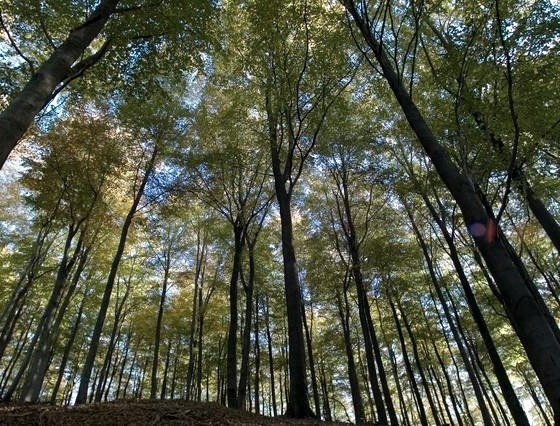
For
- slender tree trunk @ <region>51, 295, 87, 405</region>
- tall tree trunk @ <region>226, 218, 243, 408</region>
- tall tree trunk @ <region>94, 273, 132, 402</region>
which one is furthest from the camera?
tall tree trunk @ <region>94, 273, 132, 402</region>

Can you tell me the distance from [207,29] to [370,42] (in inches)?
175

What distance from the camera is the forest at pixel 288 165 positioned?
6055 millimetres

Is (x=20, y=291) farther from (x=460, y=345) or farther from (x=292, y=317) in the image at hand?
(x=460, y=345)

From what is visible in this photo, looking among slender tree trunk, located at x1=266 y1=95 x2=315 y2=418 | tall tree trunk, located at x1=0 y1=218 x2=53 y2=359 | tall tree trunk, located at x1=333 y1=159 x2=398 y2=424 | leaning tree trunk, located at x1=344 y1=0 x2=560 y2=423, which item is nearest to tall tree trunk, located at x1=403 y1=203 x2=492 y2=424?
tall tree trunk, located at x1=333 y1=159 x2=398 y2=424

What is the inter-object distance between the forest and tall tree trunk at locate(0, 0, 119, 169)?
0.08 ft

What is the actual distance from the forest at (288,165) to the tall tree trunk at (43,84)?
0.03m

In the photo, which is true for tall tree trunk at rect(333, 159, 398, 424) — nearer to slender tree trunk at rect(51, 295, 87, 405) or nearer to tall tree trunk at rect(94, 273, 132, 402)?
tall tree trunk at rect(94, 273, 132, 402)

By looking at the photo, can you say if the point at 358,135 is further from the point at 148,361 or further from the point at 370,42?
the point at 148,361

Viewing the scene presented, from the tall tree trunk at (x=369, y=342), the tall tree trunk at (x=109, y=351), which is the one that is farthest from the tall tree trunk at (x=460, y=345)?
the tall tree trunk at (x=109, y=351)

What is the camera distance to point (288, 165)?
10430mm

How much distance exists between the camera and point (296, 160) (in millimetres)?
14633

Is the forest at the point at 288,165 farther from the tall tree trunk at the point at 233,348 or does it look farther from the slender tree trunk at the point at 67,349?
the slender tree trunk at the point at 67,349

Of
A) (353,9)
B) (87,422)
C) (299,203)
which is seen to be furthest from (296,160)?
(87,422)

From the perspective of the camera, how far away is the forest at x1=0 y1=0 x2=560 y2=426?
19.9 feet
